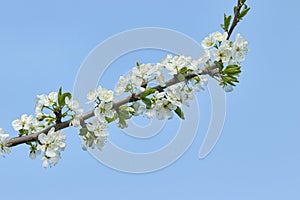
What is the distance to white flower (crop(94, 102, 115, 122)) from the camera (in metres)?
2.89

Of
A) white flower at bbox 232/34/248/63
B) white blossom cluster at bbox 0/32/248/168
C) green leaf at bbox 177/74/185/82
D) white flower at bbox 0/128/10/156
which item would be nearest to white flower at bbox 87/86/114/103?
white blossom cluster at bbox 0/32/248/168

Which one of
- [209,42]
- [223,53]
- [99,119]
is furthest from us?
[209,42]

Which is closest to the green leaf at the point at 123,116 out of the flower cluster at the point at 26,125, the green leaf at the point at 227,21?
the flower cluster at the point at 26,125

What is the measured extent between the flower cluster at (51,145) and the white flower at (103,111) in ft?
0.94

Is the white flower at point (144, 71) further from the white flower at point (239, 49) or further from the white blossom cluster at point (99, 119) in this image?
the white flower at point (239, 49)

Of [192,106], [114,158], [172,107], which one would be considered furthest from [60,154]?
[192,106]

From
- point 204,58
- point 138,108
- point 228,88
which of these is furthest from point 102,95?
point 228,88

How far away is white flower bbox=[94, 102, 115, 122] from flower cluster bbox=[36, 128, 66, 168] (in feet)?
0.94

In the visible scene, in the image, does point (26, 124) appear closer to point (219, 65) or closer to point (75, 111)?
point (75, 111)

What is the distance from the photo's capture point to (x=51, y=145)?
115 inches

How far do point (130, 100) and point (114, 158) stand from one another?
3151 mm

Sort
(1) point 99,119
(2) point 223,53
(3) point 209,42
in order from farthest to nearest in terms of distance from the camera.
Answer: (3) point 209,42 → (2) point 223,53 → (1) point 99,119

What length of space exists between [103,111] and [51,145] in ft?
1.34

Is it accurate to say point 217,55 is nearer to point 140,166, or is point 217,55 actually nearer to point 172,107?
point 172,107
